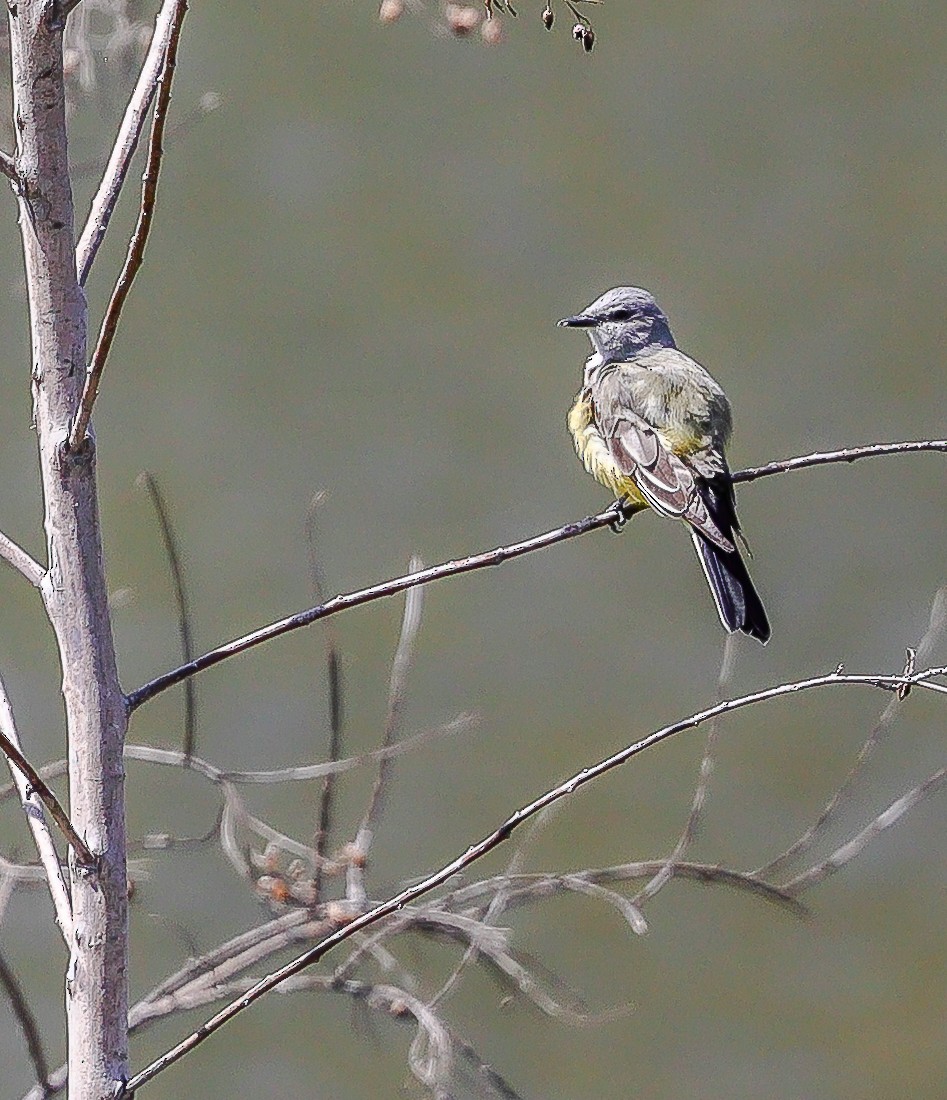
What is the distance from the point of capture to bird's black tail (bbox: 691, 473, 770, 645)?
3.88 meters

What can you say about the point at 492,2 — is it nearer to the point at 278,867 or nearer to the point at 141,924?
the point at 278,867

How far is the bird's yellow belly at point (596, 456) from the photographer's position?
418 centimetres

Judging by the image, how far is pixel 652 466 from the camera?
13.5ft

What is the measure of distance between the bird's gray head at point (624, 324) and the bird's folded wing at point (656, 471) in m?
0.44

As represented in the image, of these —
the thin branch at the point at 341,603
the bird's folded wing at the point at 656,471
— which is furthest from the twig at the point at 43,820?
the bird's folded wing at the point at 656,471

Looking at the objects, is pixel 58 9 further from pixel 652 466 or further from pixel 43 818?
pixel 652 466

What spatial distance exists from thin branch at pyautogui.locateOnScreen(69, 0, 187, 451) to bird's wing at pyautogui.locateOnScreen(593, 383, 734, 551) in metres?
2.32

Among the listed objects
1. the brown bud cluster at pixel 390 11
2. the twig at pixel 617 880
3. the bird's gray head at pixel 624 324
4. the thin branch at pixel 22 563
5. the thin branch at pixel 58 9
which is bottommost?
the twig at pixel 617 880

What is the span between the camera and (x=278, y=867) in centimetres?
378

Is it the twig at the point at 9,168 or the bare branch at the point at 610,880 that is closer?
the twig at the point at 9,168

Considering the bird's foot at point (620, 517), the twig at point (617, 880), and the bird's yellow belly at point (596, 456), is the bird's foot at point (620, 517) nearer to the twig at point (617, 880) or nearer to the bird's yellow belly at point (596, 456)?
the bird's yellow belly at point (596, 456)

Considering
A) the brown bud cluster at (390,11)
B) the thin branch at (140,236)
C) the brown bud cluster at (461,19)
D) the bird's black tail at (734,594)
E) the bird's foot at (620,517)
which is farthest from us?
the bird's black tail at (734,594)

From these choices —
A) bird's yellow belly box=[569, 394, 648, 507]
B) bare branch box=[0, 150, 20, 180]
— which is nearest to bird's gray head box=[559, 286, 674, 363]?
bird's yellow belly box=[569, 394, 648, 507]

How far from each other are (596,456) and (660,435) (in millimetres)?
182
